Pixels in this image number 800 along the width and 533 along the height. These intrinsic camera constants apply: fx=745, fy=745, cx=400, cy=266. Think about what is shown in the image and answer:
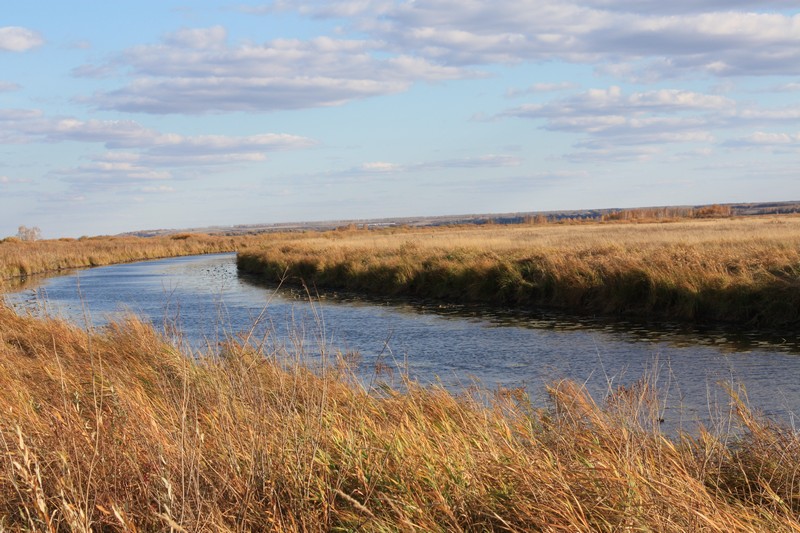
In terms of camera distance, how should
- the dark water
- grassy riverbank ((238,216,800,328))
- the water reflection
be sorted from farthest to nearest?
grassy riverbank ((238,216,800,328)) < the water reflection < the dark water

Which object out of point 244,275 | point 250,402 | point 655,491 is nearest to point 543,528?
point 655,491

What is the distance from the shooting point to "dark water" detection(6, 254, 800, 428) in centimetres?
885

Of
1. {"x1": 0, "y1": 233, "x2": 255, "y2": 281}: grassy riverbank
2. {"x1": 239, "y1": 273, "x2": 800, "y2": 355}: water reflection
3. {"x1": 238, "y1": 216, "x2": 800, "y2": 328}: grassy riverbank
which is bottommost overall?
{"x1": 239, "y1": 273, "x2": 800, "y2": 355}: water reflection

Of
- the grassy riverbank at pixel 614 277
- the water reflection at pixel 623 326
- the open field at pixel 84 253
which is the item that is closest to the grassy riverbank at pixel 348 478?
→ the water reflection at pixel 623 326

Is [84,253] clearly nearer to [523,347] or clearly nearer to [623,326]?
[623,326]

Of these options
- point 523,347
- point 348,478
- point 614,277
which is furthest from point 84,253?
point 348,478

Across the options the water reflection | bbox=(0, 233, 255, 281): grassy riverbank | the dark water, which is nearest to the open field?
bbox=(0, 233, 255, 281): grassy riverbank

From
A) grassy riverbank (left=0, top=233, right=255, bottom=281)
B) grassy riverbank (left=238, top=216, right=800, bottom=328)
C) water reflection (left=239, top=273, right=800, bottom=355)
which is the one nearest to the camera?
water reflection (left=239, top=273, right=800, bottom=355)

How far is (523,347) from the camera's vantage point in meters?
13.6

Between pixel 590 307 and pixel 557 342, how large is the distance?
473 centimetres

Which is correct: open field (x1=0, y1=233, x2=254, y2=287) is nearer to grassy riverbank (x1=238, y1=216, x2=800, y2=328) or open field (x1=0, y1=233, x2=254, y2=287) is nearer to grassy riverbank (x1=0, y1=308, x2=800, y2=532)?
grassy riverbank (x1=238, y1=216, x2=800, y2=328)

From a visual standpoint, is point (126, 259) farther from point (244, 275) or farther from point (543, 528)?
point (543, 528)

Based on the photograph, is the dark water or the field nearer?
the field

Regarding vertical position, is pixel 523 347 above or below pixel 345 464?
below
